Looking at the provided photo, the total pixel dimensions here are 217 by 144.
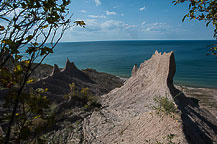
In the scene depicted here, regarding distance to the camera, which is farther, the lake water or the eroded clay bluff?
the lake water

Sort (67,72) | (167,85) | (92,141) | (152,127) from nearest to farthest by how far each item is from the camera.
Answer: (152,127), (92,141), (167,85), (67,72)

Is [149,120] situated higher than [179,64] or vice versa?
[149,120]

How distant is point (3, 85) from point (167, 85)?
37.5 ft

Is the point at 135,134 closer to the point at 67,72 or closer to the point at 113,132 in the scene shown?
the point at 113,132

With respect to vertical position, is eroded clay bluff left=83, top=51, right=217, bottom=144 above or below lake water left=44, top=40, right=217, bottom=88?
above

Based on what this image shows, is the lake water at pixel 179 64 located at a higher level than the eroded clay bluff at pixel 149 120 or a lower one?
lower

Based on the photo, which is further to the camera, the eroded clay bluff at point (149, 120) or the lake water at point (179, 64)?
the lake water at point (179, 64)

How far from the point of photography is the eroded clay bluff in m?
7.11

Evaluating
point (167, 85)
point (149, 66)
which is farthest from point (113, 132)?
point (149, 66)

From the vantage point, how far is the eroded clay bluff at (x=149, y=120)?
711 centimetres

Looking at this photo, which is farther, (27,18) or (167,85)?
(167,85)

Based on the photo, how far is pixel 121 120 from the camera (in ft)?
33.2

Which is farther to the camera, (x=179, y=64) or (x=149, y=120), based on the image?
(x=179, y=64)

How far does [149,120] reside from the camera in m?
8.18
